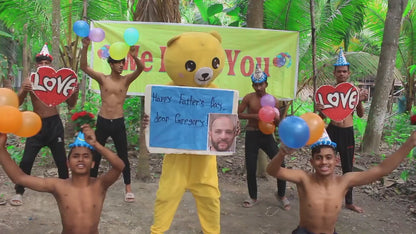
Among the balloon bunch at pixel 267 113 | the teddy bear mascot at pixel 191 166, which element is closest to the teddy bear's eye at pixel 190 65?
the teddy bear mascot at pixel 191 166

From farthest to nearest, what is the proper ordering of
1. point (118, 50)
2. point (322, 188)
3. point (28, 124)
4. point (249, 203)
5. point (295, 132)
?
point (249, 203) < point (118, 50) < point (322, 188) < point (28, 124) < point (295, 132)

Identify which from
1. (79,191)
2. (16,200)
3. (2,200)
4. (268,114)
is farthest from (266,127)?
(2,200)

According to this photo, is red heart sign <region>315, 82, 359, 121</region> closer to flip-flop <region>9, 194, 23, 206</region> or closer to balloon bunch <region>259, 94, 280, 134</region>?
balloon bunch <region>259, 94, 280, 134</region>

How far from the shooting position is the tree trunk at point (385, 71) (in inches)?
236

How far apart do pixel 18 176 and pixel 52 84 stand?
57.4 inches

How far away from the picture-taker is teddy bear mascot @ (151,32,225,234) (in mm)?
3000

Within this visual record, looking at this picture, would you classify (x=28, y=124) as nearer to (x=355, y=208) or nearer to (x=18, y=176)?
(x=18, y=176)

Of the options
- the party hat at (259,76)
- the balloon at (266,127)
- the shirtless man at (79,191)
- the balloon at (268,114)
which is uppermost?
the party hat at (259,76)

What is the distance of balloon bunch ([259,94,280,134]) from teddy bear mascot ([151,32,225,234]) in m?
0.55

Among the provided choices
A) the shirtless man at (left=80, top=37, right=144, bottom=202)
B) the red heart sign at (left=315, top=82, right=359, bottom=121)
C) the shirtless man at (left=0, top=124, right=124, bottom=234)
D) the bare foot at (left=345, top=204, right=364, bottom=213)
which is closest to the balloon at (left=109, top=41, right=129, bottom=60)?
the shirtless man at (left=80, top=37, right=144, bottom=202)

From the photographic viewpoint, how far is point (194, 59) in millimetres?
2996

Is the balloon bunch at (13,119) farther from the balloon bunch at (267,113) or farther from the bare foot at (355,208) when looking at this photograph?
the bare foot at (355,208)

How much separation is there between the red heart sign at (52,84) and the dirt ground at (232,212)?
129 centimetres

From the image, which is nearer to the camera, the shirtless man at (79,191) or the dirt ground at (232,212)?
the shirtless man at (79,191)
